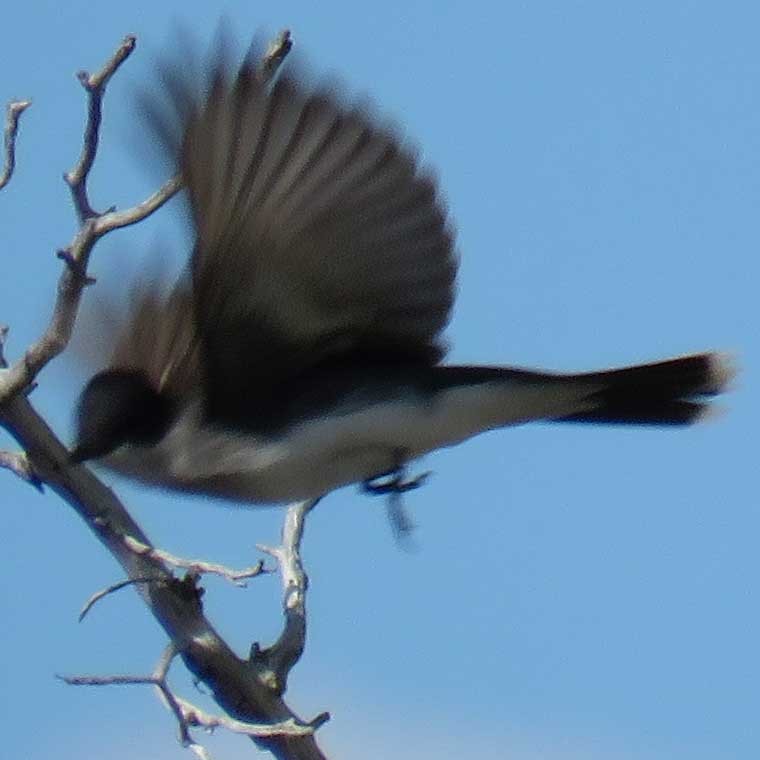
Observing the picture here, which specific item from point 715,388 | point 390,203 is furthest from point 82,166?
point 715,388

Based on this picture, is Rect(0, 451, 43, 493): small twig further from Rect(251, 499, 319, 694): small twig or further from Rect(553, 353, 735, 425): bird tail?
Rect(553, 353, 735, 425): bird tail

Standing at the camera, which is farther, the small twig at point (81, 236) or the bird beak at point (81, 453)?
the bird beak at point (81, 453)

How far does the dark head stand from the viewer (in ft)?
13.0

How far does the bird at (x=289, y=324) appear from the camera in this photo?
3828mm

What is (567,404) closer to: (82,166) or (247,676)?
(247,676)

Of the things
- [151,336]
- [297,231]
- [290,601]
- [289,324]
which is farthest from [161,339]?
[290,601]

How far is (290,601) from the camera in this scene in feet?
12.2

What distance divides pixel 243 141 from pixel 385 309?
602mm

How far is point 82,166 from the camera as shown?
321cm

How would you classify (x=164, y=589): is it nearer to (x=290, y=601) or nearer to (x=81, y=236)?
(x=290, y=601)

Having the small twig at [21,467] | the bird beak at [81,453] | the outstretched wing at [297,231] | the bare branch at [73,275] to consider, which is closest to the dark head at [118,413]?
the bird beak at [81,453]

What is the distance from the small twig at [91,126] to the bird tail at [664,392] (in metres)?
1.77

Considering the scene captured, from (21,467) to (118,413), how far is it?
1.97 feet

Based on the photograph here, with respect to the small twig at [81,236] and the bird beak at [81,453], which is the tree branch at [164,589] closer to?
the small twig at [81,236]
